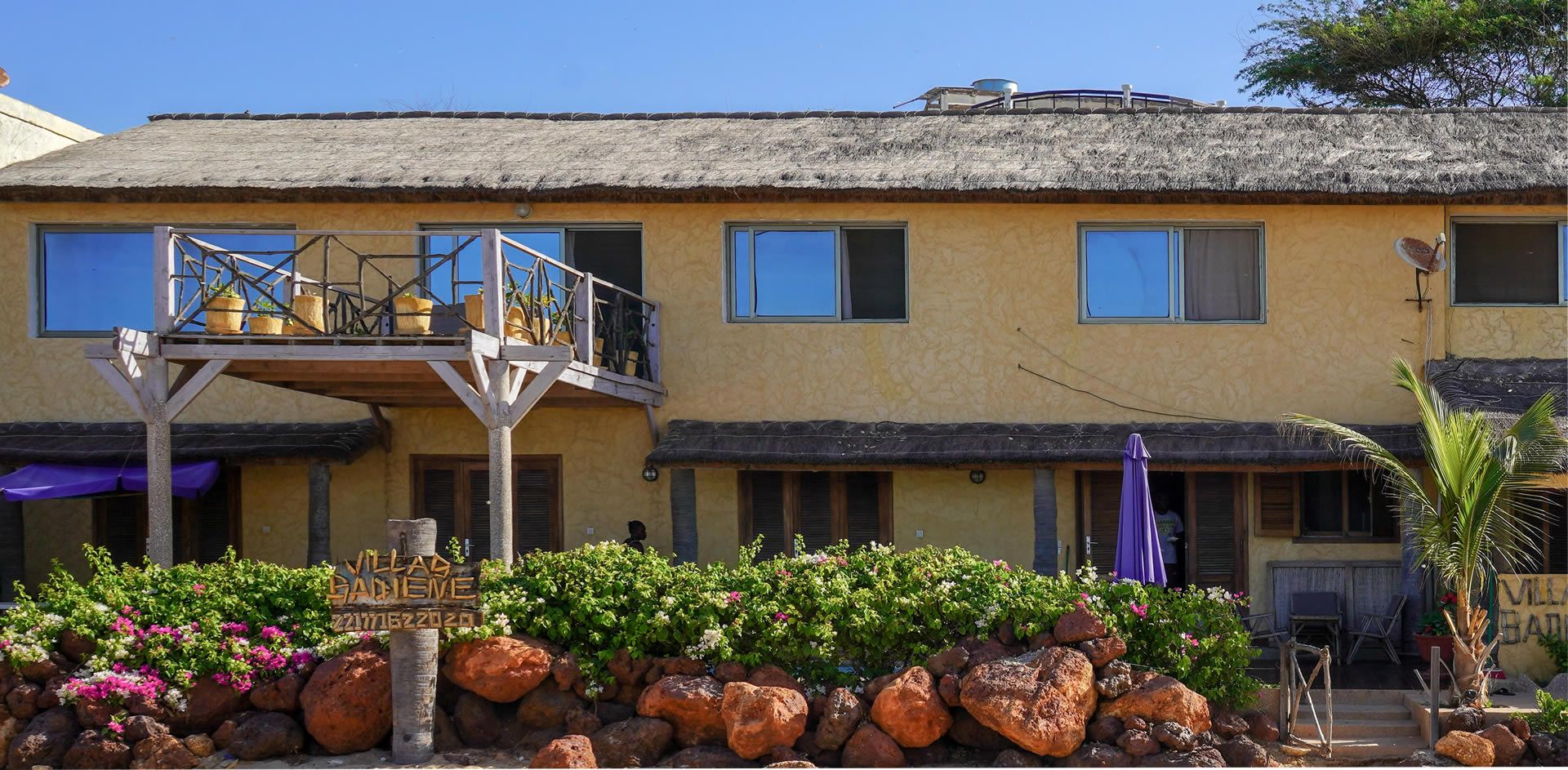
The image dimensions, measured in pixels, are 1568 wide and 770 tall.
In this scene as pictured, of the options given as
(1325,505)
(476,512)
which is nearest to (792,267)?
(476,512)

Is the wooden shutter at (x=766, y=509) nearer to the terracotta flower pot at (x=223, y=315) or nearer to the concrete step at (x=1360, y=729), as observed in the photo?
the terracotta flower pot at (x=223, y=315)

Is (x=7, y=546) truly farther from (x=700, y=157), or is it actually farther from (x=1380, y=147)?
(x=1380, y=147)

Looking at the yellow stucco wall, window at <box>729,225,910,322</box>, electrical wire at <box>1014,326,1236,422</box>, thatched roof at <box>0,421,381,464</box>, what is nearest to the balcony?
thatched roof at <box>0,421,381,464</box>

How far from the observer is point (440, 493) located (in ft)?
45.6

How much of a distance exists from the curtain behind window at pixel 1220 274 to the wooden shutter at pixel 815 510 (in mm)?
3928

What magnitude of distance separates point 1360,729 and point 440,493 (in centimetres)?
863

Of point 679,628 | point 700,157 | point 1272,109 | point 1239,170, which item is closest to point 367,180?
point 700,157

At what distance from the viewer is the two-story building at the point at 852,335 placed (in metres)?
13.1

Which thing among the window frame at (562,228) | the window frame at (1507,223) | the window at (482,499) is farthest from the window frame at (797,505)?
the window frame at (1507,223)

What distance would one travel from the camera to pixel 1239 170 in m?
13.2

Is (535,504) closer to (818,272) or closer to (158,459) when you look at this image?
(818,272)

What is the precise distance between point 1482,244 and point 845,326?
619 cm

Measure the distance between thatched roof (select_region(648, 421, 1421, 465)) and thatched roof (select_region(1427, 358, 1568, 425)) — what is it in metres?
0.58

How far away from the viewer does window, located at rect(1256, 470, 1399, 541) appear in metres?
13.2
